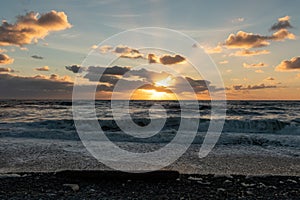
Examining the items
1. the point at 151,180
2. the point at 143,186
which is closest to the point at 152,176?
the point at 151,180

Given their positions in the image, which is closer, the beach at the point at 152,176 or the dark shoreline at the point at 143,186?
the dark shoreline at the point at 143,186

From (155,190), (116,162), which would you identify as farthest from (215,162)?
(155,190)

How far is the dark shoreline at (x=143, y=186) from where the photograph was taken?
5.39 meters

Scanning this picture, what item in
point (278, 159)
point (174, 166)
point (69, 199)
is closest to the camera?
point (69, 199)

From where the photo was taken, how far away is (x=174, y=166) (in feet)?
26.7

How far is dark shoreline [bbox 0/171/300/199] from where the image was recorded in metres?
5.39

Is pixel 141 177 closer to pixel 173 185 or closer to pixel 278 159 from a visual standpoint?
pixel 173 185

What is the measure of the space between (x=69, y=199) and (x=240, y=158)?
6348 millimetres

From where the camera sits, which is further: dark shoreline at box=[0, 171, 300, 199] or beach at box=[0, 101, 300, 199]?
beach at box=[0, 101, 300, 199]

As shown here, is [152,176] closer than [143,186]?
No

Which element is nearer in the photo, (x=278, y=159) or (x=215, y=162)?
(x=215, y=162)

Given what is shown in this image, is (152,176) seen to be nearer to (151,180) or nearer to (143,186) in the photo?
(151,180)

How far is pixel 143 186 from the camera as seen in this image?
19.4ft

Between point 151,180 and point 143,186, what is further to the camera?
point 151,180
